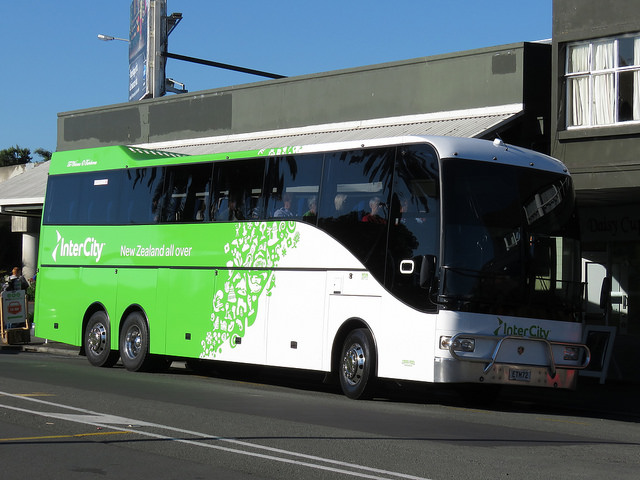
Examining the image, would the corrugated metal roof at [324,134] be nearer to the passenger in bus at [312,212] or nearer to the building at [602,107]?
the building at [602,107]

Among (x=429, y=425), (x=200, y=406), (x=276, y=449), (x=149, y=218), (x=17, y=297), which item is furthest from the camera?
(x=17, y=297)

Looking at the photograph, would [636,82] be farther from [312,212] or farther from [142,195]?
[142,195]

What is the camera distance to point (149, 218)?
63.7ft

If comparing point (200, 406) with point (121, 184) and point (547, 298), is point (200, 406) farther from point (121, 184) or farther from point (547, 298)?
point (121, 184)

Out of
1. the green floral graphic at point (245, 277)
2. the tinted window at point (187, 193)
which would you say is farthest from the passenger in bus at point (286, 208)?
the tinted window at point (187, 193)

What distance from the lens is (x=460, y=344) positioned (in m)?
13.7

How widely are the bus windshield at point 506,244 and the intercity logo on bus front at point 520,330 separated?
159mm

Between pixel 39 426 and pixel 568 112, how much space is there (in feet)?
43.9

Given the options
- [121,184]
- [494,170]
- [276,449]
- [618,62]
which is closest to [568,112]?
[618,62]

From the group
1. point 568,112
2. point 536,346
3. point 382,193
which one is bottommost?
point 536,346

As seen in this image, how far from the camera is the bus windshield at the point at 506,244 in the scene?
13789 mm

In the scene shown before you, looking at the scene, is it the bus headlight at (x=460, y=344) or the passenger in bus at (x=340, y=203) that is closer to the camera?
the bus headlight at (x=460, y=344)

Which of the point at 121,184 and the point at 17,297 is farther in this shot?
the point at 17,297

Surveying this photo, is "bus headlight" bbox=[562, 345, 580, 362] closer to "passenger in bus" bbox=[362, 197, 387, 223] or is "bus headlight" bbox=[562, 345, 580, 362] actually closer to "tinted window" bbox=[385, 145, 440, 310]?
"tinted window" bbox=[385, 145, 440, 310]
